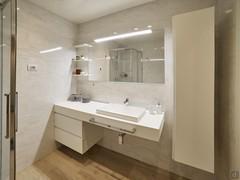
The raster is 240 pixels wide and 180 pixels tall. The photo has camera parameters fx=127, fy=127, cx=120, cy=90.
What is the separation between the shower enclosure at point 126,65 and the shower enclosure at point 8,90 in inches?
53.3

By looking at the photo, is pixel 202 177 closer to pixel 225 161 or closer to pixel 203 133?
pixel 225 161

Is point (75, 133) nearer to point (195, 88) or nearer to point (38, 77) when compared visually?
point (38, 77)

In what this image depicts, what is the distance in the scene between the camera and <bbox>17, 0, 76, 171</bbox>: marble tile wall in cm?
178

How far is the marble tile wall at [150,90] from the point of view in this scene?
1674 mm

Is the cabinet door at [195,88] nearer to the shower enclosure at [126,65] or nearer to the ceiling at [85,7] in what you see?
the shower enclosure at [126,65]

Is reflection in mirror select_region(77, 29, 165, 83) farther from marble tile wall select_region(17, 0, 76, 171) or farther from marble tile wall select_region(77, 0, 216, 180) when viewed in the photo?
marble tile wall select_region(17, 0, 76, 171)

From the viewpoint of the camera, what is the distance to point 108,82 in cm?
228

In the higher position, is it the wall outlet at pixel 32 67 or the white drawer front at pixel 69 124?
the wall outlet at pixel 32 67

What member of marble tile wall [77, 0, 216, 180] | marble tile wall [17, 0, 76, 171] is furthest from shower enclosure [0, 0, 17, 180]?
marble tile wall [77, 0, 216, 180]

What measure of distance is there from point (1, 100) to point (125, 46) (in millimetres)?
1775

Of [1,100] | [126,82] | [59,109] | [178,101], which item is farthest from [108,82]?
[1,100]

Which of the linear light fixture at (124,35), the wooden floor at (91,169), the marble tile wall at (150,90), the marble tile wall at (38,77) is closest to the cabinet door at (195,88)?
the marble tile wall at (150,90)

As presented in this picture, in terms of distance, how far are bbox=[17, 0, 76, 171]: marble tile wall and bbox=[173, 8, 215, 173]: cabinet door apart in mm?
1918

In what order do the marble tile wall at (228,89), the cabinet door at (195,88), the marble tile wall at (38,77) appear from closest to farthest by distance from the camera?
the marble tile wall at (228,89) → the cabinet door at (195,88) → the marble tile wall at (38,77)
